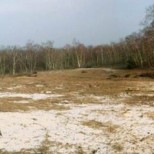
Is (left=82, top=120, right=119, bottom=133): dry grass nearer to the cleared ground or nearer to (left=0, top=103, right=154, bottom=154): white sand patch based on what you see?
the cleared ground

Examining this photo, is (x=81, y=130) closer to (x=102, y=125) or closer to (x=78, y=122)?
(x=102, y=125)

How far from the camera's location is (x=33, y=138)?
49.5 feet

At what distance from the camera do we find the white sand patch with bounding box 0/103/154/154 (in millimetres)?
13797

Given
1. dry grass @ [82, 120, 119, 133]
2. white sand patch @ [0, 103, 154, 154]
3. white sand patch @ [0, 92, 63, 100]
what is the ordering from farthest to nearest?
white sand patch @ [0, 92, 63, 100], dry grass @ [82, 120, 119, 133], white sand patch @ [0, 103, 154, 154]

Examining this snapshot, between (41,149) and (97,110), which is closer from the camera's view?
(41,149)

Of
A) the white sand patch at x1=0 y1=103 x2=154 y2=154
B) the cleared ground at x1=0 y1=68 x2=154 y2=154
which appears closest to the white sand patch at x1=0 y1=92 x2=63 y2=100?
the cleared ground at x1=0 y1=68 x2=154 y2=154

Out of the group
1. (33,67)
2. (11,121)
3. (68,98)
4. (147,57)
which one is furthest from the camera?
(33,67)

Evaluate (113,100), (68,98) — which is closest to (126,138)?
(113,100)

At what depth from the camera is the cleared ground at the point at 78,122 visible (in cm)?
1380

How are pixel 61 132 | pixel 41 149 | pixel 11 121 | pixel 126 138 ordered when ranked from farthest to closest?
1. pixel 11 121
2. pixel 61 132
3. pixel 126 138
4. pixel 41 149

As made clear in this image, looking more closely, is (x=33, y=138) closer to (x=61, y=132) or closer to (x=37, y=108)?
(x=61, y=132)

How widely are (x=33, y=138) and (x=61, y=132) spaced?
1369mm

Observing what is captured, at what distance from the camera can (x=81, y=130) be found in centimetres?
1633

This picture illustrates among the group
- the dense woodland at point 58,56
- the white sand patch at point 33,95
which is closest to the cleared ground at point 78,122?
the white sand patch at point 33,95
